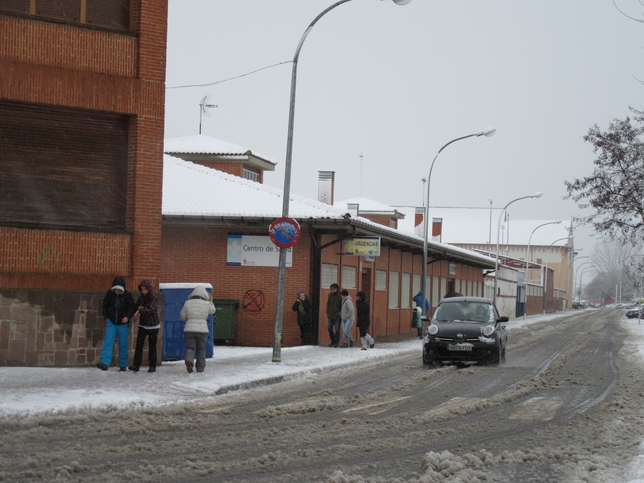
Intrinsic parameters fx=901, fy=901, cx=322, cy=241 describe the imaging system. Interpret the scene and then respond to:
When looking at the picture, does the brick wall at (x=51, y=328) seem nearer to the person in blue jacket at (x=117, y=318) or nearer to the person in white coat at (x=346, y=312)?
the person in blue jacket at (x=117, y=318)

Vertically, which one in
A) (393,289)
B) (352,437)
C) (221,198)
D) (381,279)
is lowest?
(352,437)

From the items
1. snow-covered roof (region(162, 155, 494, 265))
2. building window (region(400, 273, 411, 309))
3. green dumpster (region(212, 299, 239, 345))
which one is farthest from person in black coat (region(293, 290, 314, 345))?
building window (region(400, 273, 411, 309))

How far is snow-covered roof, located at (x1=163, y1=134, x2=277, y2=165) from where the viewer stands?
116 feet

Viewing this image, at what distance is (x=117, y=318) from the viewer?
1552cm

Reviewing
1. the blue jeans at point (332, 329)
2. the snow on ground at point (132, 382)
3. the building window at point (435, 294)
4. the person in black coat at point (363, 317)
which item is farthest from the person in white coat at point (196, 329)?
the building window at point (435, 294)

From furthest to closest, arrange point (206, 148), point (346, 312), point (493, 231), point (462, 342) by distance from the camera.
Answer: point (493, 231), point (206, 148), point (346, 312), point (462, 342)

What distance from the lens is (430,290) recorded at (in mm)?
44625

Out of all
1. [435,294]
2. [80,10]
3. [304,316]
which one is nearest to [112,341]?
[80,10]

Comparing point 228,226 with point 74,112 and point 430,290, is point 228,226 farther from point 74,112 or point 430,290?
point 430,290

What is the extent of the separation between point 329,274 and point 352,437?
60.0ft

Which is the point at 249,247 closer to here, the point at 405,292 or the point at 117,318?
the point at 117,318

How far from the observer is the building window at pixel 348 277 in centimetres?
2928

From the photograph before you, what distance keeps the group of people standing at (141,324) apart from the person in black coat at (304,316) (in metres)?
9.09

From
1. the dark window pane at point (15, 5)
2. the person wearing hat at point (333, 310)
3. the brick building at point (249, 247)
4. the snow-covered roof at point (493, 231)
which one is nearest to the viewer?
the dark window pane at point (15, 5)
